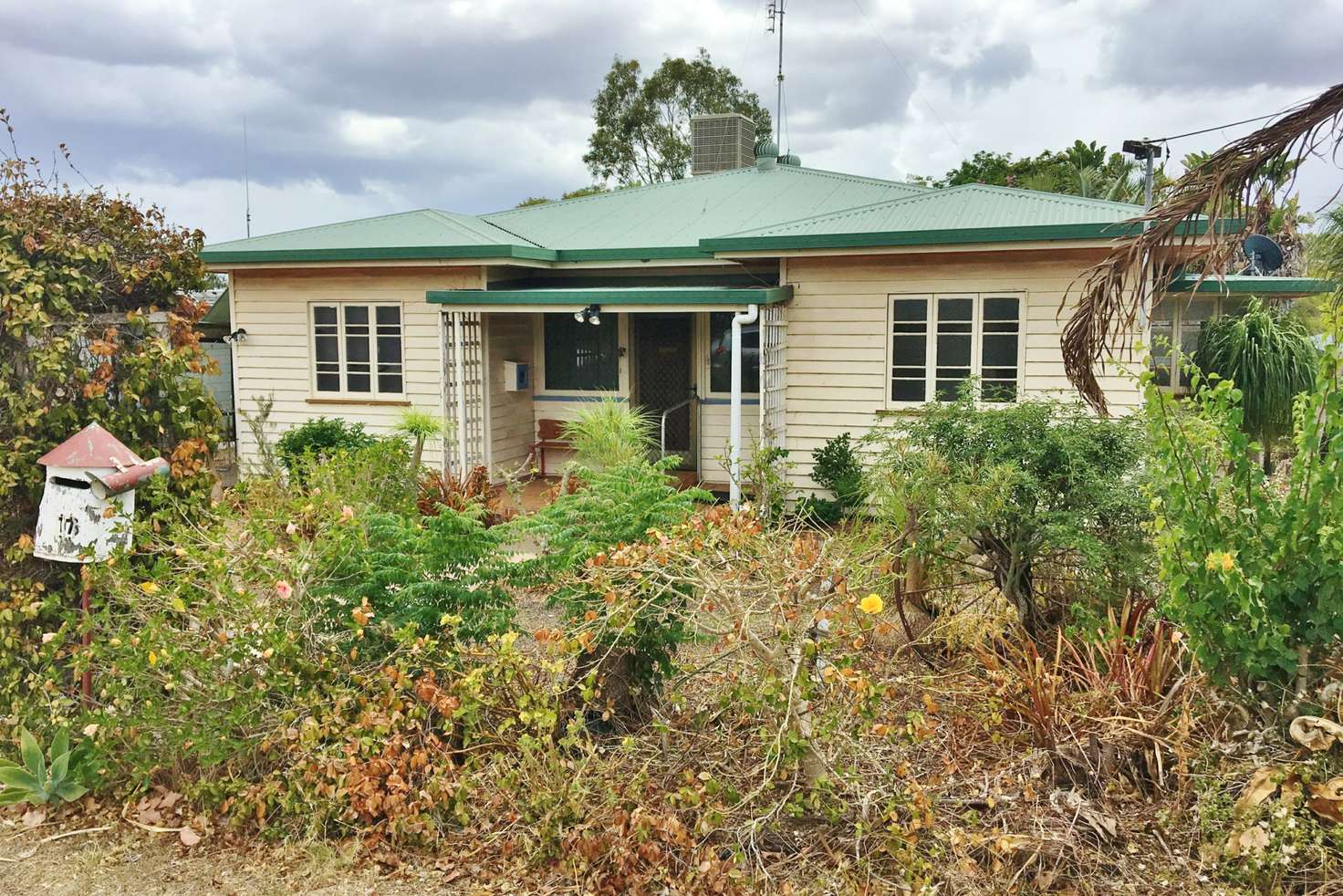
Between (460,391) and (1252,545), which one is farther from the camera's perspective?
(460,391)

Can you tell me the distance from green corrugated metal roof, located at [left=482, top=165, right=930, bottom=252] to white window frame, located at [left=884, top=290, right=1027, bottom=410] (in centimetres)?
288

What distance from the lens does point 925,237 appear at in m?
10.9

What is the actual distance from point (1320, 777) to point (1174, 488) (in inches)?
49.5

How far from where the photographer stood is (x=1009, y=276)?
1113cm

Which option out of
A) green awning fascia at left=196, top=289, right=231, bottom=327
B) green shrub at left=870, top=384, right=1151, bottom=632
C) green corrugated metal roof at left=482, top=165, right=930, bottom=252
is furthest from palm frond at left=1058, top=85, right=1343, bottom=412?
green awning fascia at left=196, top=289, right=231, bottom=327

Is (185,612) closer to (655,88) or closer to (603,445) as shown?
(603,445)

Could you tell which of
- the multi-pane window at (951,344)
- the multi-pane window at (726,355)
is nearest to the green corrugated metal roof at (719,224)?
the multi-pane window at (951,344)

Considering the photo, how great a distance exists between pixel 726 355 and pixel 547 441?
2572mm

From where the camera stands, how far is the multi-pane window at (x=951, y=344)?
37.0 feet

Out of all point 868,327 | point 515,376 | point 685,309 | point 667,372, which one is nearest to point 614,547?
point 685,309

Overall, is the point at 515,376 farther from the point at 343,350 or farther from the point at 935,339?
the point at 935,339

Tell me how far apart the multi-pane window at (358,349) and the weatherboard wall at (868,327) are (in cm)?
Answer: 507

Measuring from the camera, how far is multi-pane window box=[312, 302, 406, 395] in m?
13.6

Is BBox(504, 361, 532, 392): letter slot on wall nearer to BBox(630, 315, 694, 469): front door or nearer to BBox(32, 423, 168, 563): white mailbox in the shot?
BBox(630, 315, 694, 469): front door
